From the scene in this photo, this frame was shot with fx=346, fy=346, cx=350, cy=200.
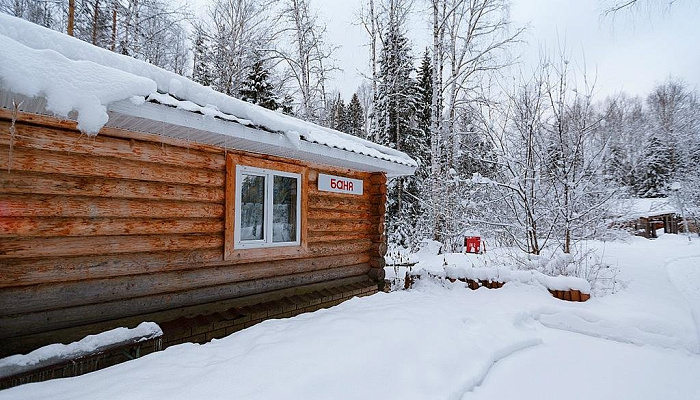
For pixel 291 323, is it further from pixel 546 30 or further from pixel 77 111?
pixel 546 30

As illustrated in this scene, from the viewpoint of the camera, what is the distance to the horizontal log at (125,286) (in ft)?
9.70

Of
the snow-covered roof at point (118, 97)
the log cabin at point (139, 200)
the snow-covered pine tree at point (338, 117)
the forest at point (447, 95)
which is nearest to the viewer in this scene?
the snow-covered roof at point (118, 97)

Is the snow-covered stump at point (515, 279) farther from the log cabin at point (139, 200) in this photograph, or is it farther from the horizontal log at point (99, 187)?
the horizontal log at point (99, 187)

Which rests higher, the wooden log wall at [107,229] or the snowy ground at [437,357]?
the wooden log wall at [107,229]

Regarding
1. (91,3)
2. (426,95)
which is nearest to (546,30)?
(426,95)

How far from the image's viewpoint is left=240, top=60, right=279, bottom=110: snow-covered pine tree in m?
15.5

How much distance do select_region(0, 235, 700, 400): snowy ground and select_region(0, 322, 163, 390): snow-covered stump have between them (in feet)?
0.70

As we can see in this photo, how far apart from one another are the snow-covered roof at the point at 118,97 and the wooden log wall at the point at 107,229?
11.5 inches

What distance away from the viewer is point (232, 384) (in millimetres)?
2551

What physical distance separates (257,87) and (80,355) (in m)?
14.3

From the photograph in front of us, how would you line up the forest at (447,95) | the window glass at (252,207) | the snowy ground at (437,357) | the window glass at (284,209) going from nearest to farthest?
1. the snowy ground at (437,357)
2. the window glass at (252,207)
3. the window glass at (284,209)
4. the forest at (447,95)

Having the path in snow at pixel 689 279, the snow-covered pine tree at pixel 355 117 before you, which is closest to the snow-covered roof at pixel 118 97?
the path in snow at pixel 689 279

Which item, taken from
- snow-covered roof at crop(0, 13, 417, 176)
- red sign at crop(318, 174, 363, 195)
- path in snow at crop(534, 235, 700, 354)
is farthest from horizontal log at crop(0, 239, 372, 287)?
path in snow at crop(534, 235, 700, 354)

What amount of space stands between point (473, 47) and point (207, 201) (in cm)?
1226
